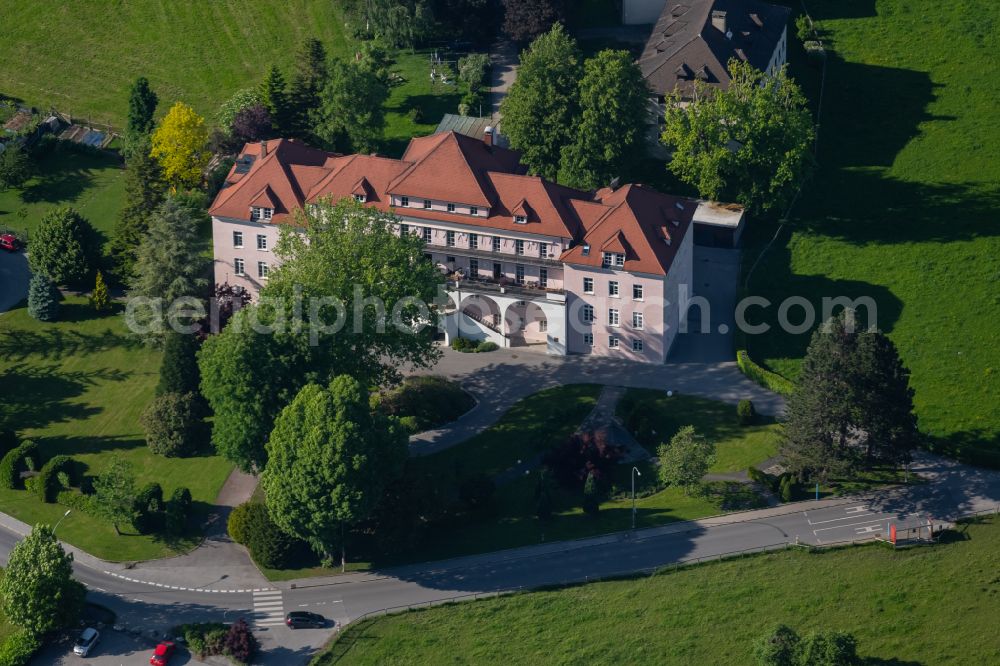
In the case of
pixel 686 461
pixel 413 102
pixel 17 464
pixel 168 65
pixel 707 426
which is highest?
pixel 168 65

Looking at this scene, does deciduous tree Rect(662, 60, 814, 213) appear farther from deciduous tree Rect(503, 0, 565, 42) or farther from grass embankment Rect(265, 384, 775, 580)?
grass embankment Rect(265, 384, 775, 580)

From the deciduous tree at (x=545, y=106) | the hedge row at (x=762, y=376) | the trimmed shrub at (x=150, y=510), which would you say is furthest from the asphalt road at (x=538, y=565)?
the deciduous tree at (x=545, y=106)

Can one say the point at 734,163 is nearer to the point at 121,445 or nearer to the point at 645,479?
the point at 645,479

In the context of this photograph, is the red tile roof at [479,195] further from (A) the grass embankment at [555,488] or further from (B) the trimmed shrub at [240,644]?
(B) the trimmed shrub at [240,644]

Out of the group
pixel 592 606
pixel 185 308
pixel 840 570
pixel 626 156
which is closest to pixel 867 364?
pixel 840 570

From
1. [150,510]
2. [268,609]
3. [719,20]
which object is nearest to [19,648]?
[150,510]

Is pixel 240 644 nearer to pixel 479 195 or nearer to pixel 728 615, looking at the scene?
pixel 728 615

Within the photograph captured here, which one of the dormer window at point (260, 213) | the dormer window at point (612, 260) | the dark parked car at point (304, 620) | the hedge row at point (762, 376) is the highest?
the dormer window at point (260, 213)
